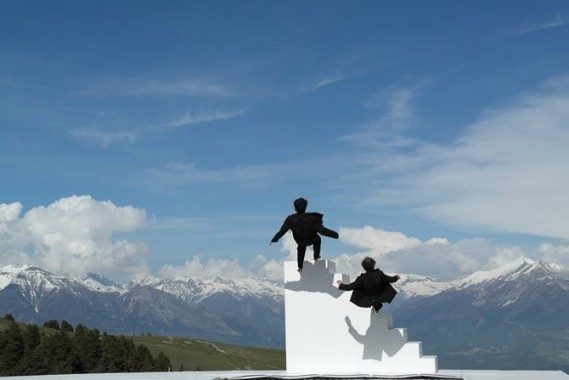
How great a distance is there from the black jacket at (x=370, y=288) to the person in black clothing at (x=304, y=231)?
53.9 inches

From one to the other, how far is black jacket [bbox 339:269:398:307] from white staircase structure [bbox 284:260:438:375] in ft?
1.55

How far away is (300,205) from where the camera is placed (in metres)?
19.7

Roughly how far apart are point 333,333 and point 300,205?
11.3 feet

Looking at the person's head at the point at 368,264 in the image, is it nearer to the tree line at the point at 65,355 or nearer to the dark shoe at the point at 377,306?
the dark shoe at the point at 377,306

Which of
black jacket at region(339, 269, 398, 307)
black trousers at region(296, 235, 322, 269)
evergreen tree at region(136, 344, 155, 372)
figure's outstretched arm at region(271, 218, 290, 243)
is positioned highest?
figure's outstretched arm at region(271, 218, 290, 243)

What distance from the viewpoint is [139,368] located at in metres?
130

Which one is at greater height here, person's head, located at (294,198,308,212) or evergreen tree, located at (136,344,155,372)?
person's head, located at (294,198,308,212)

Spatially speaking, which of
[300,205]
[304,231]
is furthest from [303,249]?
[300,205]

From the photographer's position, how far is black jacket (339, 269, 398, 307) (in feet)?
61.4

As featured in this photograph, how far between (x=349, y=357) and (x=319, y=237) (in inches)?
126

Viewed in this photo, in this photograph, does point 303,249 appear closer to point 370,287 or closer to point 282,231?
point 282,231

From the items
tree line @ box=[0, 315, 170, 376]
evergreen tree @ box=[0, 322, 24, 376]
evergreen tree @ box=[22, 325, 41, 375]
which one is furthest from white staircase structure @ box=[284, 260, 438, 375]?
evergreen tree @ box=[0, 322, 24, 376]

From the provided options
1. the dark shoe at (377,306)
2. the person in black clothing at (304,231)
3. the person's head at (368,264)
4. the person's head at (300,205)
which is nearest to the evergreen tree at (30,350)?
the person in black clothing at (304,231)

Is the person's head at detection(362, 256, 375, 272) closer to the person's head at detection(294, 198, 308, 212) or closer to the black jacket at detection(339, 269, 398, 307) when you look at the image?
the black jacket at detection(339, 269, 398, 307)
